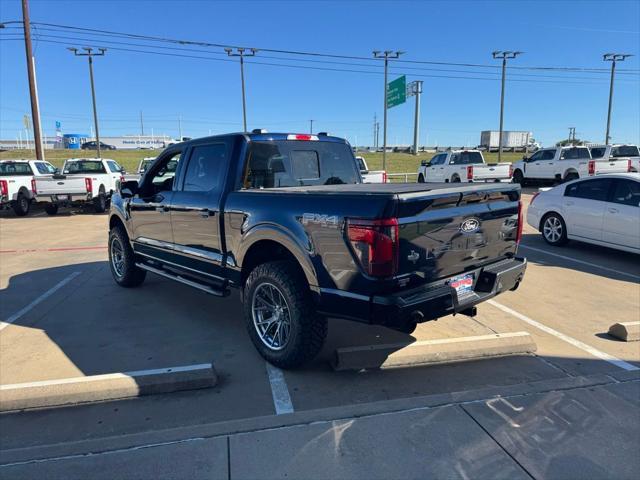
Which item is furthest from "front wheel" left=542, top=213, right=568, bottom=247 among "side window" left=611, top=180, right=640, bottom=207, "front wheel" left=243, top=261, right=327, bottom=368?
"front wheel" left=243, top=261, right=327, bottom=368

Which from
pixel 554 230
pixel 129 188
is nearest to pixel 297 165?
pixel 129 188

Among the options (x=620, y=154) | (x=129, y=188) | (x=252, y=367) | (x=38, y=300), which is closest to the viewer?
(x=252, y=367)

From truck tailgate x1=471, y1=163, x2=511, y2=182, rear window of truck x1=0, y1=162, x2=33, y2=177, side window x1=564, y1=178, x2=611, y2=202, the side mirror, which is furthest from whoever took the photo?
truck tailgate x1=471, y1=163, x2=511, y2=182

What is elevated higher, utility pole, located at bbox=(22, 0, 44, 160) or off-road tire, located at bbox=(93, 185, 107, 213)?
utility pole, located at bbox=(22, 0, 44, 160)

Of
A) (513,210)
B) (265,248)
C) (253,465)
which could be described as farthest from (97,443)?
(513,210)

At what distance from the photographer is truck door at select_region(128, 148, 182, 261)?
542 centimetres

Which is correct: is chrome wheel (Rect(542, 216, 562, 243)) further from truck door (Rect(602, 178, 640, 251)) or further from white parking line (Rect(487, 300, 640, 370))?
white parking line (Rect(487, 300, 640, 370))

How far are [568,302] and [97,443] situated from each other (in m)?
5.48

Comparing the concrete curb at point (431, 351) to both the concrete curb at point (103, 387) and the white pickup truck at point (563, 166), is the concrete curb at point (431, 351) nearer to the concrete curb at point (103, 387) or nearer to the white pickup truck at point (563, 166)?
the concrete curb at point (103, 387)

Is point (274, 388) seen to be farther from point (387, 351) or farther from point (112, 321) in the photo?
point (112, 321)

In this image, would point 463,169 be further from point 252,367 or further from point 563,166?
point 252,367

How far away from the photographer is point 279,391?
12.1 feet

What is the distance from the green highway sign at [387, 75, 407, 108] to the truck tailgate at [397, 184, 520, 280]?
3349cm

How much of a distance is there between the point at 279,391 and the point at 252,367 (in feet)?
1.72
